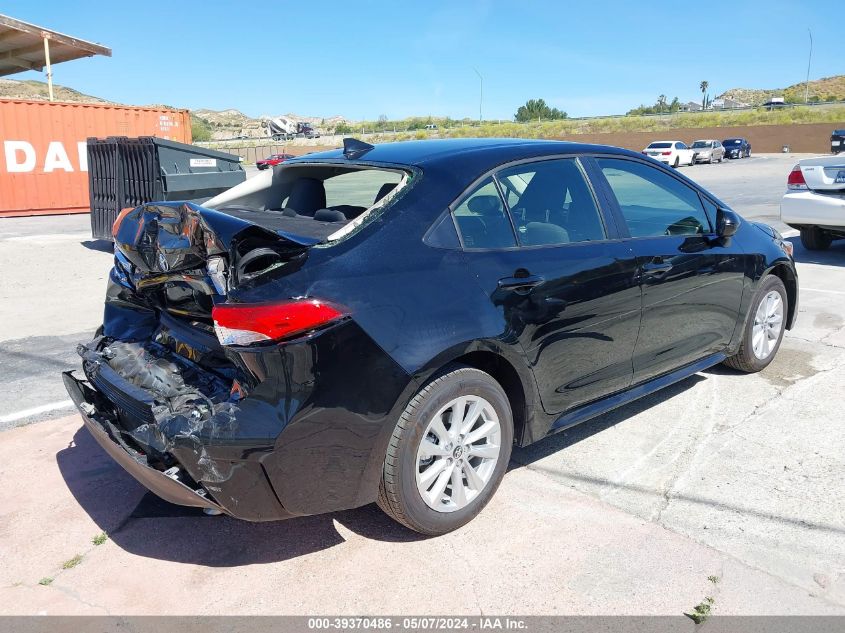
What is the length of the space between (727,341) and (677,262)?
0.93m

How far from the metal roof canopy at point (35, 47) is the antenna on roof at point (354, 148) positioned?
19.9 meters

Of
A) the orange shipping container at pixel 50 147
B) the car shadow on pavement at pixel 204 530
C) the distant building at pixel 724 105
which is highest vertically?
the distant building at pixel 724 105

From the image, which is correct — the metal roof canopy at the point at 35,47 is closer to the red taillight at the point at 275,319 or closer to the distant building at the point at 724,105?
the red taillight at the point at 275,319

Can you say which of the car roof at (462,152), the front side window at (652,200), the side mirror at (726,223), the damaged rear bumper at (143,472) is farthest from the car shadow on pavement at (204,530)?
the side mirror at (726,223)

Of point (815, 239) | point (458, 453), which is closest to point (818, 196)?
point (815, 239)

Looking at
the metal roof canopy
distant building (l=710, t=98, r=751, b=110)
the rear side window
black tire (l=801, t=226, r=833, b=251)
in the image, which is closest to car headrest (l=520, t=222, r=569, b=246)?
the rear side window

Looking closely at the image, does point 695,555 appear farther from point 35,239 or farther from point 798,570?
point 35,239

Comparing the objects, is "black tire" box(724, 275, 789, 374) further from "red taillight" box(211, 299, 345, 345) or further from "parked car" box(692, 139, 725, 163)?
"parked car" box(692, 139, 725, 163)

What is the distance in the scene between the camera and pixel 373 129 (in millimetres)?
82375

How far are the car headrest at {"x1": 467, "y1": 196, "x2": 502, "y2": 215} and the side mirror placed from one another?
1786 mm

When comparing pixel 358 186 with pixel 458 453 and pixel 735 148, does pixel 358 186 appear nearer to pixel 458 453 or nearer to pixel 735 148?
pixel 458 453

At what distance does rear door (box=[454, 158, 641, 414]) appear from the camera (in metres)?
3.25

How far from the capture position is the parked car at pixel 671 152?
38.2m
